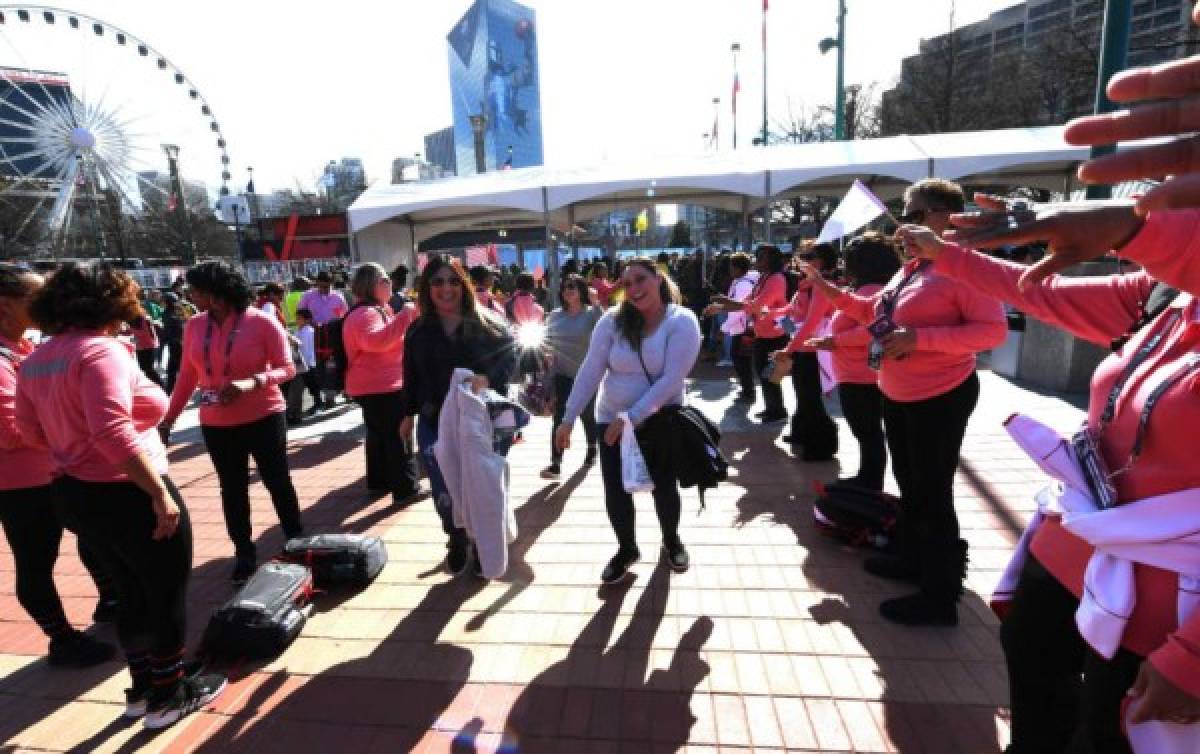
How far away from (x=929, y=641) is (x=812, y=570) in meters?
0.79

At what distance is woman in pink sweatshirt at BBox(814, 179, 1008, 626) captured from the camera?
8.71 ft

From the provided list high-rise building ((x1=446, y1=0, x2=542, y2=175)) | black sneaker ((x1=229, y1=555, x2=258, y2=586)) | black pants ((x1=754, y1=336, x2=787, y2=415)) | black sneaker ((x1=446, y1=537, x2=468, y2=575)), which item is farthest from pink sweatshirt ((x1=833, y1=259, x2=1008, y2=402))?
high-rise building ((x1=446, y1=0, x2=542, y2=175))

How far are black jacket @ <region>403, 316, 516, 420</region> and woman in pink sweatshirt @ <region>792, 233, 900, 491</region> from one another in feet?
6.20

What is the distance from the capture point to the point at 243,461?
12.1ft

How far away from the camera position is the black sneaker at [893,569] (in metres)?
3.42

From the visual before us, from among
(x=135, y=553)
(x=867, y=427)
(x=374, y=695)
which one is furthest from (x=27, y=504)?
(x=867, y=427)

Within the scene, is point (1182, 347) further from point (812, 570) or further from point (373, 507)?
point (373, 507)

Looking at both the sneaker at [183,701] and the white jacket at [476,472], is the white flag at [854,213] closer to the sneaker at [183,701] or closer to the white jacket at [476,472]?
the white jacket at [476,472]

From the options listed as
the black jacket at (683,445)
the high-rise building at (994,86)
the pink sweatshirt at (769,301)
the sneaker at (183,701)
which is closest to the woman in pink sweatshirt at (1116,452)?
the black jacket at (683,445)

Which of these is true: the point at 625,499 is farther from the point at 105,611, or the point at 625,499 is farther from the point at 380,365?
the point at 105,611

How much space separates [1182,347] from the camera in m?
1.21

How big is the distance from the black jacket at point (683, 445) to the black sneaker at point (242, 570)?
2.56m

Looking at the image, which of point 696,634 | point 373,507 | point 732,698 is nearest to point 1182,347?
point 732,698

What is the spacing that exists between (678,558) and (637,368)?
3.95ft
